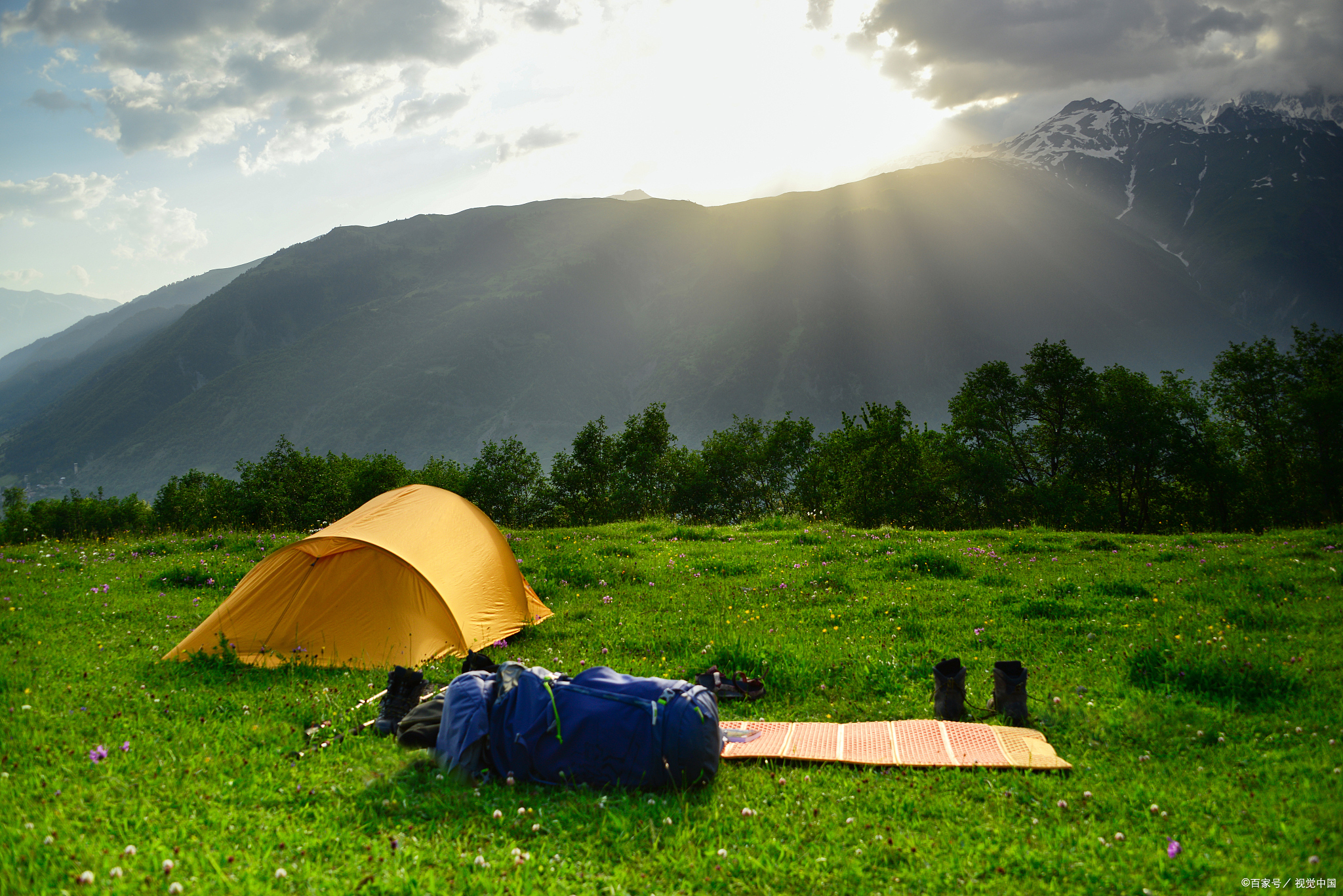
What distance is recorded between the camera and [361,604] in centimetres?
991

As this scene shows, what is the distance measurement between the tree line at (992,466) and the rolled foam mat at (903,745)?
31.2 metres

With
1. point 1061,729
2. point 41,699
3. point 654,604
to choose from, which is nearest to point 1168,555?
point 1061,729

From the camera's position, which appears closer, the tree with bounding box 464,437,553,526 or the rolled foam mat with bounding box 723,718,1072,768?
the rolled foam mat with bounding box 723,718,1072,768

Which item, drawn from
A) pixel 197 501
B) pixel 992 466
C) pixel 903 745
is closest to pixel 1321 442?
pixel 992 466

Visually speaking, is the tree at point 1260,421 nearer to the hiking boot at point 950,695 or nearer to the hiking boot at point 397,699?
the hiking boot at point 950,695

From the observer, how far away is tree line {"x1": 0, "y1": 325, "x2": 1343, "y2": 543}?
49.6m

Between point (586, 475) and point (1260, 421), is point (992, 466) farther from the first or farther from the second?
point (586, 475)

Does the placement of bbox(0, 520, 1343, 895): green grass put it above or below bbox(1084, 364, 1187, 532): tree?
above

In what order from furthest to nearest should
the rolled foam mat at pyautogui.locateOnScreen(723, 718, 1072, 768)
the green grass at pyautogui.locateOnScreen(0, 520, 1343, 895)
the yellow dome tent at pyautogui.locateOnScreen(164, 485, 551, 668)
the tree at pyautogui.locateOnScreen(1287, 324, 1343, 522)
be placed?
1. the tree at pyautogui.locateOnScreen(1287, 324, 1343, 522)
2. the yellow dome tent at pyautogui.locateOnScreen(164, 485, 551, 668)
3. the rolled foam mat at pyautogui.locateOnScreen(723, 718, 1072, 768)
4. the green grass at pyautogui.locateOnScreen(0, 520, 1343, 895)

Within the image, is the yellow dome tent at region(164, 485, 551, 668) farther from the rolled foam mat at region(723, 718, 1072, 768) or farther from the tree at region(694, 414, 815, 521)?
the tree at region(694, 414, 815, 521)

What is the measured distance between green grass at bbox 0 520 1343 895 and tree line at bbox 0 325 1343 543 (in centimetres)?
→ 2808

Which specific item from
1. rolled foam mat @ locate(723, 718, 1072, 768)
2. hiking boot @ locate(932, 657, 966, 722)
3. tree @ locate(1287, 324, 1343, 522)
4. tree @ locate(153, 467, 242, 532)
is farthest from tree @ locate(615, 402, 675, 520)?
rolled foam mat @ locate(723, 718, 1072, 768)

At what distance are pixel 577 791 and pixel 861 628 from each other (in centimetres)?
617

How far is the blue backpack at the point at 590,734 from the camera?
6.06 m
